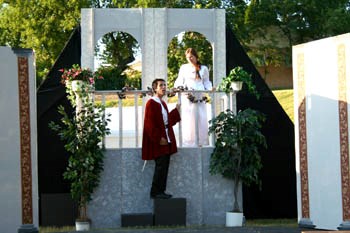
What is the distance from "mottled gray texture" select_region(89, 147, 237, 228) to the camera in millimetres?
8914

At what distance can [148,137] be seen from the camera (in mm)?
8727

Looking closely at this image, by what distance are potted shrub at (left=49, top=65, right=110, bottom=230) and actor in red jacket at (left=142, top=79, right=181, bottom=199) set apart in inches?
18.0

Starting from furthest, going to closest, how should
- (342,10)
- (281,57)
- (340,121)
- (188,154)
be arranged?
(281,57)
(342,10)
(188,154)
(340,121)

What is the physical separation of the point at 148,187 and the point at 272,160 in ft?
8.31

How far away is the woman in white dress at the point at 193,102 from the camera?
365 inches

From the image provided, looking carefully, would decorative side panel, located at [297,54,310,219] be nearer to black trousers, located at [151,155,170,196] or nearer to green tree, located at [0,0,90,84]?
black trousers, located at [151,155,170,196]

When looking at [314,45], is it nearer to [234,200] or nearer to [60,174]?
[234,200]

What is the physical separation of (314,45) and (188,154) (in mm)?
1786

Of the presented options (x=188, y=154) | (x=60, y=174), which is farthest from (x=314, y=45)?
(x=60, y=174)

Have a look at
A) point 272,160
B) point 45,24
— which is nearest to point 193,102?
point 272,160

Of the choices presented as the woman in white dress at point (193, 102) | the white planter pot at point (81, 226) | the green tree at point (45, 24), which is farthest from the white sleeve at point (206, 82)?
the green tree at point (45, 24)

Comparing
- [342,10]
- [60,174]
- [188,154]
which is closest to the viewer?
[188,154]

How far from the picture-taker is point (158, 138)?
8.66 meters

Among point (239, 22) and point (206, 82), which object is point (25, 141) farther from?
point (239, 22)
